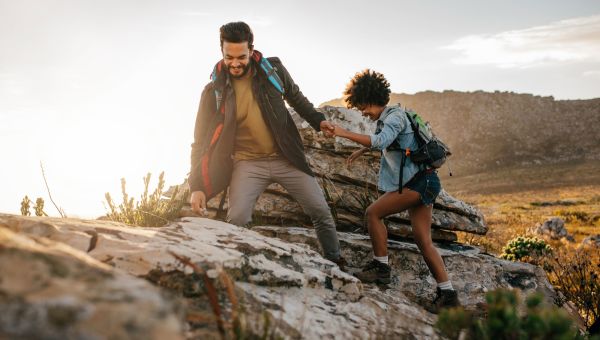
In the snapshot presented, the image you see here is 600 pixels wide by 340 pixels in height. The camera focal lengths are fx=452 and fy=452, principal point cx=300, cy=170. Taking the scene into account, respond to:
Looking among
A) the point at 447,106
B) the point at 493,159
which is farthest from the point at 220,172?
the point at 447,106

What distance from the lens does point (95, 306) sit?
1.18m

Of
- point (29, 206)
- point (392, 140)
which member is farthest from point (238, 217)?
point (29, 206)

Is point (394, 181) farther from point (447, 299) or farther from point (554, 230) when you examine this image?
point (554, 230)

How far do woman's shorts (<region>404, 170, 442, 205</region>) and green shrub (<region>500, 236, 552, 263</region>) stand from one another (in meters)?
7.20

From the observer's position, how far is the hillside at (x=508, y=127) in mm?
57406

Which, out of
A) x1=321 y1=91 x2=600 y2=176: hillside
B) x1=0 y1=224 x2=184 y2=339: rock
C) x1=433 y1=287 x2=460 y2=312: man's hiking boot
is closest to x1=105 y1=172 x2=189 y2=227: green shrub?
x1=433 y1=287 x2=460 y2=312: man's hiking boot

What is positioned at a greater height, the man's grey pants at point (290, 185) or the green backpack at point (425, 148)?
the green backpack at point (425, 148)

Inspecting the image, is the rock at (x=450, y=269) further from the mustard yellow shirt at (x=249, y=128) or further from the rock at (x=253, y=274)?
the rock at (x=253, y=274)

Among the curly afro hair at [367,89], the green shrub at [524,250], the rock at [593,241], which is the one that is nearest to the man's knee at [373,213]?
the curly afro hair at [367,89]

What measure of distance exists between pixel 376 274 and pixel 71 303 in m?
3.68

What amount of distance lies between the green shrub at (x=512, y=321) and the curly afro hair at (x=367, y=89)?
2.85 m

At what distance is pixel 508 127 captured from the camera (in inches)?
2450

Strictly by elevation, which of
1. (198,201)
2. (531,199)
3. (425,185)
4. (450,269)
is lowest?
(531,199)

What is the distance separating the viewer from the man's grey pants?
4570 mm
